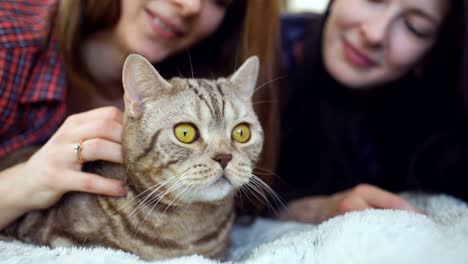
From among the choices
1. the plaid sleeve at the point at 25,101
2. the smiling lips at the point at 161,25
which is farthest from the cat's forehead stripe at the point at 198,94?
the plaid sleeve at the point at 25,101

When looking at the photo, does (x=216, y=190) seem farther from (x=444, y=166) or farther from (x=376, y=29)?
(x=444, y=166)

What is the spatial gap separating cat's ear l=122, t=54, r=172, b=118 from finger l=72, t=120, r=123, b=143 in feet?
0.20

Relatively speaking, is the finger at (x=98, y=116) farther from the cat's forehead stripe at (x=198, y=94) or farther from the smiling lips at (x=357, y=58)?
the smiling lips at (x=357, y=58)

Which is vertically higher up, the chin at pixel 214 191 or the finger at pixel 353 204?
the chin at pixel 214 191

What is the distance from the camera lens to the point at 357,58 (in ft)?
4.77

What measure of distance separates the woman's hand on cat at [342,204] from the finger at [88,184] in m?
0.66

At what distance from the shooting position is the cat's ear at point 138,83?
0.93 m

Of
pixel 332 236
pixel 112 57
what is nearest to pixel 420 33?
pixel 332 236

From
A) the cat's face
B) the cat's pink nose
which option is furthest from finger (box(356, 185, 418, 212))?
the cat's pink nose

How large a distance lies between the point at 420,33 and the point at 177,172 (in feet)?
3.21

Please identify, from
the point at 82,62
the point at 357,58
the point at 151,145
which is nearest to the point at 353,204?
the point at 357,58

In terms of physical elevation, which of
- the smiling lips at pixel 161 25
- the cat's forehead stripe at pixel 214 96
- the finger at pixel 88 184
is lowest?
the finger at pixel 88 184

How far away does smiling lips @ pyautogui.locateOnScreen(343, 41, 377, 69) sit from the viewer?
1.45 metres

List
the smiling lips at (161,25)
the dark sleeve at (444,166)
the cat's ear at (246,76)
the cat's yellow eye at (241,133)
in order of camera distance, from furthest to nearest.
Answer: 1. the dark sleeve at (444,166)
2. the smiling lips at (161,25)
3. the cat's ear at (246,76)
4. the cat's yellow eye at (241,133)
